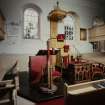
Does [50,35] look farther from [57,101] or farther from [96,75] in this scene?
[57,101]

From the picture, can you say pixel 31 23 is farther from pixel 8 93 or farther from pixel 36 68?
pixel 8 93

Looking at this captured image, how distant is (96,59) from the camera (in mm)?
7418

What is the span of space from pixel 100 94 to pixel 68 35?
17.3 ft

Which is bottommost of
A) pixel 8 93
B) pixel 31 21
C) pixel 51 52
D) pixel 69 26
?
pixel 8 93

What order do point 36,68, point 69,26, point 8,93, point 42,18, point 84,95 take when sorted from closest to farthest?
Answer: 1. point 84,95
2. point 8,93
3. point 36,68
4. point 42,18
5. point 69,26

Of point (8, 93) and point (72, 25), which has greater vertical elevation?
point (72, 25)

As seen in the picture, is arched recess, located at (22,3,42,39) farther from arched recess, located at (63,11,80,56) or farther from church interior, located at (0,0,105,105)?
A: arched recess, located at (63,11,80,56)

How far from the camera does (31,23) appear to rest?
696cm

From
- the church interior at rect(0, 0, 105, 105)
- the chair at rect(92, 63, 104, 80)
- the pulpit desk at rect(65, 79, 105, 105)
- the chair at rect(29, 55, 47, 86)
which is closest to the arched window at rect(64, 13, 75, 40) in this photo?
the church interior at rect(0, 0, 105, 105)

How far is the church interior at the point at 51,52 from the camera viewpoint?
295 centimetres

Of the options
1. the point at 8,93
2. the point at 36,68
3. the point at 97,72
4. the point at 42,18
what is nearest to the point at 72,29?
the point at 42,18

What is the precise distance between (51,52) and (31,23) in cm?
326

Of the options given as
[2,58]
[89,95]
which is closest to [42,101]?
[89,95]

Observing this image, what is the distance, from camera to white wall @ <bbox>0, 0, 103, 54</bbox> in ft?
20.6
